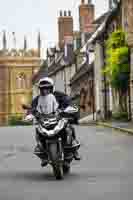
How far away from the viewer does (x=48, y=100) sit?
41.9ft

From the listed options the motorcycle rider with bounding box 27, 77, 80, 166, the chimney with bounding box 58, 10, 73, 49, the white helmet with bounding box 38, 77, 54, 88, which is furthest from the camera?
the chimney with bounding box 58, 10, 73, 49

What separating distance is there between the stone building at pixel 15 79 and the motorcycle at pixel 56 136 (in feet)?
334

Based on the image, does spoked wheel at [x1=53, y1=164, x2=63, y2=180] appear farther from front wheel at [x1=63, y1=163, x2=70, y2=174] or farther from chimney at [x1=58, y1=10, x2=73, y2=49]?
chimney at [x1=58, y1=10, x2=73, y2=49]

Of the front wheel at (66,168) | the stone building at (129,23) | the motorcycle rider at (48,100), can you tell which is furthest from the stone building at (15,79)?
the motorcycle rider at (48,100)

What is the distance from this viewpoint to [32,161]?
16.7 metres

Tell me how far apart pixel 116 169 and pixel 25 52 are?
10509 cm

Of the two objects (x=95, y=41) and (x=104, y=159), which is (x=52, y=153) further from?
(x=95, y=41)

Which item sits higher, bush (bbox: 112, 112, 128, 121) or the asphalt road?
the asphalt road

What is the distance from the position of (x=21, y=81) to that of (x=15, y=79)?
1299 mm

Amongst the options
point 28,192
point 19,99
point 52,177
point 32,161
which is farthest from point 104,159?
point 19,99

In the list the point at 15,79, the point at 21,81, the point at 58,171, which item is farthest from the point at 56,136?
the point at 21,81

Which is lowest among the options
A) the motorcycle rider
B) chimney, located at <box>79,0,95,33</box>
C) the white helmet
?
the motorcycle rider

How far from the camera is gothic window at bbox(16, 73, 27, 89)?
116 m

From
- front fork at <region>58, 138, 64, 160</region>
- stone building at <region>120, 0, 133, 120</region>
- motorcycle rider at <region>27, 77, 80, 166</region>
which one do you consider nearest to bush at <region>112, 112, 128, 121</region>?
stone building at <region>120, 0, 133, 120</region>
